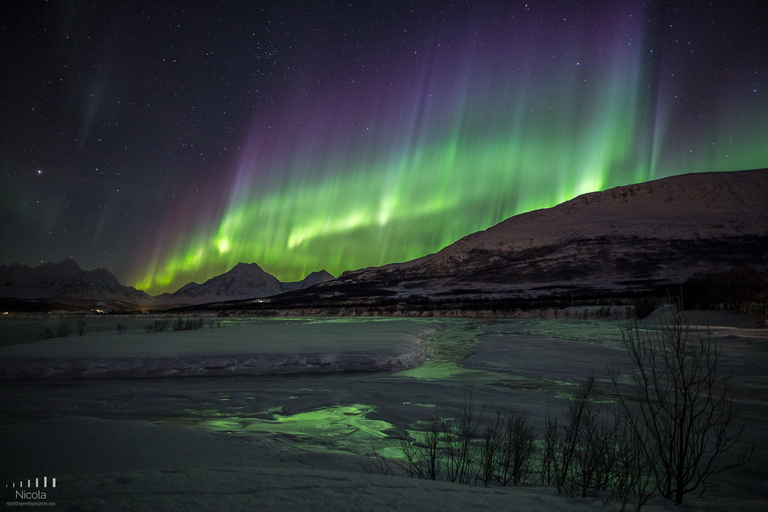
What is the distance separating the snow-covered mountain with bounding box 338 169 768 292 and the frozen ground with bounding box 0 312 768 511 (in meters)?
112

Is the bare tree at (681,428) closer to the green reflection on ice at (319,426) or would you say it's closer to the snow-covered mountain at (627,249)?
the green reflection on ice at (319,426)

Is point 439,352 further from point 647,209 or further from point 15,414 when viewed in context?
point 647,209

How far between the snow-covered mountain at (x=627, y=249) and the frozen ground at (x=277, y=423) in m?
112

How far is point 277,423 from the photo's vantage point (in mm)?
7328

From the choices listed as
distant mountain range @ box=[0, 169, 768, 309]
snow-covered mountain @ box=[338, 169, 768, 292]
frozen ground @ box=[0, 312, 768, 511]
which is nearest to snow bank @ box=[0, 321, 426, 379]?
frozen ground @ box=[0, 312, 768, 511]

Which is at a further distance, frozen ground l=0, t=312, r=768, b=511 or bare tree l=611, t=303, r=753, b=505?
bare tree l=611, t=303, r=753, b=505

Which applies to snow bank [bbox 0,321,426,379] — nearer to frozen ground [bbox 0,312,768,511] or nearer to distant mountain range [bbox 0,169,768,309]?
frozen ground [bbox 0,312,768,511]

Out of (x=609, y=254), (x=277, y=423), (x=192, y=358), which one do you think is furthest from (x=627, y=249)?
(x=277, y=423)

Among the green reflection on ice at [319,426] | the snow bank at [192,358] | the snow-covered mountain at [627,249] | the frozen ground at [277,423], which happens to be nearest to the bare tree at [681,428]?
the frozen ground at [277,423]

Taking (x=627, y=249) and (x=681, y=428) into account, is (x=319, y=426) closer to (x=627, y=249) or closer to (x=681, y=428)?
(x=681, y=428)

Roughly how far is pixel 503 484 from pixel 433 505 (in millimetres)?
1451

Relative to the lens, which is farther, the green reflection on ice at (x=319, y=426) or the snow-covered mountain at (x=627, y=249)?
the snow-covered mountain at (x=627, y=249)

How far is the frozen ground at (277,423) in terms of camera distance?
3.43 m

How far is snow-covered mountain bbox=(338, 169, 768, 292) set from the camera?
12794cm
